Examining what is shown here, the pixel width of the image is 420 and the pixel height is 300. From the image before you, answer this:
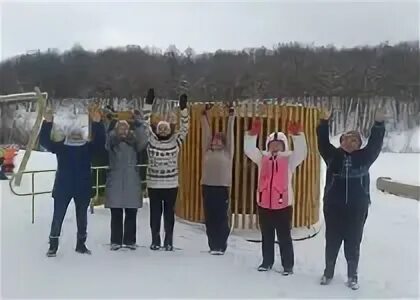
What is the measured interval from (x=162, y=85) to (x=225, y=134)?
3.58 m

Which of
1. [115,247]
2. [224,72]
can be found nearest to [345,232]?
[115,247]

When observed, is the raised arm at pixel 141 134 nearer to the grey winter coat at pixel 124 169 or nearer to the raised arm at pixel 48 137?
the grey winter coat at pixel 124 169

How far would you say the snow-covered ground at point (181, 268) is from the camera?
439 cm

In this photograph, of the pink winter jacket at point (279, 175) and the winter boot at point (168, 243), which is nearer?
the pink winter jacket at point (279, 175)

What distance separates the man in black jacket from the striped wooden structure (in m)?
1.49

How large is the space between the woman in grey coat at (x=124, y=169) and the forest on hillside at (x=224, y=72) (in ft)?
10.7

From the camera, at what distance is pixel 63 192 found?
4.88 m

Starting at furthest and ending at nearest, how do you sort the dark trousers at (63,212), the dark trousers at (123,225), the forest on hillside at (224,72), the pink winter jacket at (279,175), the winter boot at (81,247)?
the forest on hillside at (224,72) < the dark trousers at (123,225) < the winter boot at (81,247) < the dark trousers at (63,212) < the pink winter jacket at (279,175)

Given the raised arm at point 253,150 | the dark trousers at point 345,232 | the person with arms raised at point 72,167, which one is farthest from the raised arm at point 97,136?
the dark trousers at point 345,232

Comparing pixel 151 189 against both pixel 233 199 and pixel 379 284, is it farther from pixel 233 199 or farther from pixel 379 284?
pixel 379 284

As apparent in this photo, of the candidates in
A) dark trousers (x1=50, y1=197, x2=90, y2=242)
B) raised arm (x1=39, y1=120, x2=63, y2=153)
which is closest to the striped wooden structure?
dark trousers (x1=50, y1=197, x2=90, y2=242)

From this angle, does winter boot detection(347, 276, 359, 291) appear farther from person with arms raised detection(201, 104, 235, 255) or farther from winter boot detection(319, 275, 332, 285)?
person with arms raised detection(201, 104, 235, 255)

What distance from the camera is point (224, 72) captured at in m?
9.25

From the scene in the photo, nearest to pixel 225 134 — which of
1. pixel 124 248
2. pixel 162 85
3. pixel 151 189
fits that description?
pixel 151 189
